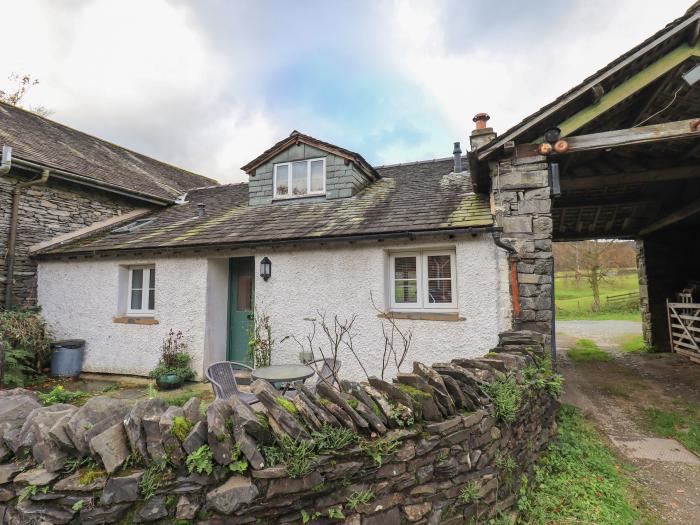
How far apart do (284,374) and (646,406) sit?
647 centimetres

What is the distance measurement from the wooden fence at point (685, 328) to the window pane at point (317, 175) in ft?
35.3

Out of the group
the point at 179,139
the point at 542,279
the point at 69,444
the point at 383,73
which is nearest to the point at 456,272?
the point at 542,279

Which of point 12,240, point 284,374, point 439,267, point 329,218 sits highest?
point 329,218

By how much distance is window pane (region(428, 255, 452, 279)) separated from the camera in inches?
262

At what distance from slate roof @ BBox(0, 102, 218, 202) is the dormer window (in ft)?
15.8

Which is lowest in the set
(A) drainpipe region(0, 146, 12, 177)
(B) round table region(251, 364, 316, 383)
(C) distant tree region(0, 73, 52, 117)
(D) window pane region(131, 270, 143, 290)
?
(B) round table region(251, 364, 316, 383)

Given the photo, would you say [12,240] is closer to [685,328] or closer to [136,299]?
[136,299]

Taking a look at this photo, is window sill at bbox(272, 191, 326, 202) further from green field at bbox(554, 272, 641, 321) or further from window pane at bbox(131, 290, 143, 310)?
green field at bbox(554, 272, 641, 321)

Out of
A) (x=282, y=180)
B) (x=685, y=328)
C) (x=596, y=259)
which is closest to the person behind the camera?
(x=282, y=180)

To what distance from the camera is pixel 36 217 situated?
9203mm

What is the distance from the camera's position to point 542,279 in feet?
18.5

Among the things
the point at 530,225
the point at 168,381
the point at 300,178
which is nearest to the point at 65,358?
the point at 168,381

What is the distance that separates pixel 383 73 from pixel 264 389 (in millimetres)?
9796

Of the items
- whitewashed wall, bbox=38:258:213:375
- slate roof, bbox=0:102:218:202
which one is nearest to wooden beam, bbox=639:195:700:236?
whitewashed wall, bbox=38:258:213:375
